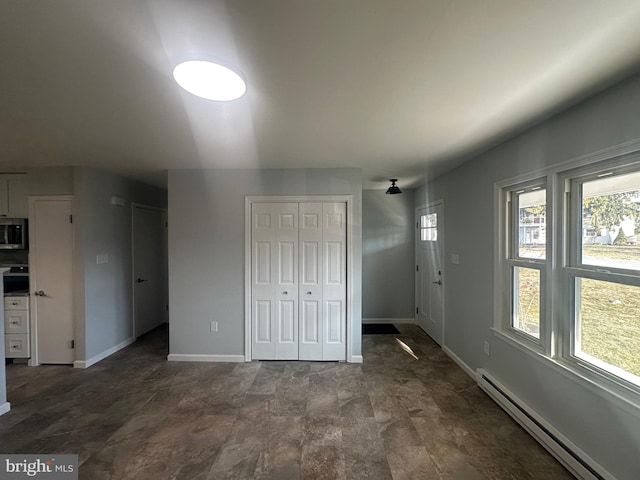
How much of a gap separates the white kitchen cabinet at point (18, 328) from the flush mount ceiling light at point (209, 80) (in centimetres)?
A: 365

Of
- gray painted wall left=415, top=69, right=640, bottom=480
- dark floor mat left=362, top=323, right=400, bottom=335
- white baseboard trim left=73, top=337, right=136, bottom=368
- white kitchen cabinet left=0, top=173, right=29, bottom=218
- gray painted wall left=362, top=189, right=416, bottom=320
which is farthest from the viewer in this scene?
gray painted wall left=362, top=189, right=416, bottom=320

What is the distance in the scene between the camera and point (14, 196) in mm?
3320

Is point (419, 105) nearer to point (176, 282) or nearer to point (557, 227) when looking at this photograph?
point (557, 227)

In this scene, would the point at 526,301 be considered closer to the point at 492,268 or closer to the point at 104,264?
the point at 492,268

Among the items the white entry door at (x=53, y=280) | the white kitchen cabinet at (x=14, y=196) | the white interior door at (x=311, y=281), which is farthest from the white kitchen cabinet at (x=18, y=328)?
the white interior door at (x=311, y=281)

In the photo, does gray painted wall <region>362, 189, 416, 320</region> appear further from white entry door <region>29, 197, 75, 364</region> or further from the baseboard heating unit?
white entry door <region>29, 197, 75, 364</region>

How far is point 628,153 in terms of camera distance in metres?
1.48

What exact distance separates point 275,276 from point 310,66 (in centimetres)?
247

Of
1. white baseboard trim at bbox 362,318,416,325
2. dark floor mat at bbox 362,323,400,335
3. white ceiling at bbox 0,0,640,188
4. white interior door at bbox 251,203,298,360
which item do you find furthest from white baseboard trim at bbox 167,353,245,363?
white ceiling at bbox 0,0,640,188

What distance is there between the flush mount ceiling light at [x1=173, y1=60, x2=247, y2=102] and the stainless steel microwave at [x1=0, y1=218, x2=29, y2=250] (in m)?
3.40

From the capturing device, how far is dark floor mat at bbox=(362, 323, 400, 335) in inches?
173

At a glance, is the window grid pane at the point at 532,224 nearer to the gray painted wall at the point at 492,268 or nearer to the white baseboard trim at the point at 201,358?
the gray painted wall at the point at 492,268

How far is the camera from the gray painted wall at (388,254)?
4.87 m

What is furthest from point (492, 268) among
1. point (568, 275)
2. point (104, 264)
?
point (104, 264)
